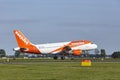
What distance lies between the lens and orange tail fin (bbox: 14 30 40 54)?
13952 cm

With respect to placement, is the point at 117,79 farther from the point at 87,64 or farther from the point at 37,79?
the point at 87,64

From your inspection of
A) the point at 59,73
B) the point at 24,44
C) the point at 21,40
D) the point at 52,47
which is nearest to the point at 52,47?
the point at 52,47

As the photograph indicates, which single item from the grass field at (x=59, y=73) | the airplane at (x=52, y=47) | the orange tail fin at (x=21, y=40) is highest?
the orange tail fin at (x=21, y=40)

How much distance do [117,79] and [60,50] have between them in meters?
102

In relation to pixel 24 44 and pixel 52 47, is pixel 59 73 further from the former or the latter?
pixel 24 44

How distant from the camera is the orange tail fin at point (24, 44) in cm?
13952

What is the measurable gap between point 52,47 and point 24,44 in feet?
29.5

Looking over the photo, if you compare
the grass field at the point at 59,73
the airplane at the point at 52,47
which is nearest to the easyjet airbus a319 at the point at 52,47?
the airplane at the point at 52,47

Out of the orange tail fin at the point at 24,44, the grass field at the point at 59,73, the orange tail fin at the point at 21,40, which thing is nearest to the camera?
the grass field at the point at 59,73

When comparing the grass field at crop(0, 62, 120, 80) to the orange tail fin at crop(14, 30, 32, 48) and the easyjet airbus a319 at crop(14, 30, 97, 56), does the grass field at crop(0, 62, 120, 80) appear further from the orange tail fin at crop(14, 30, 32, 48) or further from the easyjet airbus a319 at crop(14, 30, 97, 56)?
the orange tail fin at crop(14, 30, 32, 48)

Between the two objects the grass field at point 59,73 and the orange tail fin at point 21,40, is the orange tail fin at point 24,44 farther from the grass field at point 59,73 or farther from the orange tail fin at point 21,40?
the grass field at point 59,73

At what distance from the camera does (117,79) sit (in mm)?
40188

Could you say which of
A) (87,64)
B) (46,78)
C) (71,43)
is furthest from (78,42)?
(46,78)

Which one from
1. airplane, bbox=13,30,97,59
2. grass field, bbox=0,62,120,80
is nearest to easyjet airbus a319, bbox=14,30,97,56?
airplane, bbox=13,30,97,59
